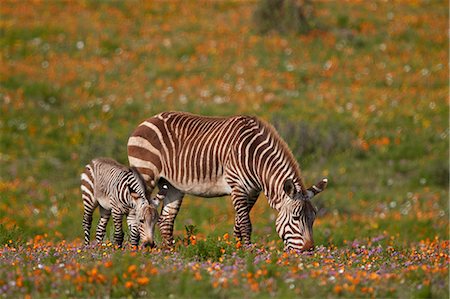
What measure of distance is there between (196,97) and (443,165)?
9.16m

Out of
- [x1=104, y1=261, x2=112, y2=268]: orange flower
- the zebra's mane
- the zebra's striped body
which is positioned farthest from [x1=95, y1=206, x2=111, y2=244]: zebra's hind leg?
[x1=104, y1=261, x2=112, y2=268]: orange flower

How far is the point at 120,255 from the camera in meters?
10.2

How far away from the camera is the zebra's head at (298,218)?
1119 centimetres

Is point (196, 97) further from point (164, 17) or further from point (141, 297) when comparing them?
point (141, 297)

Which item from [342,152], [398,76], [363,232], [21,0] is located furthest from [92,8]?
[363,232]

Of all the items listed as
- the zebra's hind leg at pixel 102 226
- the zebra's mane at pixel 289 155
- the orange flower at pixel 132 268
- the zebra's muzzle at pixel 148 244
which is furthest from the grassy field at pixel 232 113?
the zebra's mane at pixel 289 155

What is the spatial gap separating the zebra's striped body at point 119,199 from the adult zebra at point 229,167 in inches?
19.7

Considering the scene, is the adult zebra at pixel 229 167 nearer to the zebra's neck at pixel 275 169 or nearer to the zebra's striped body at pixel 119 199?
the zebra's neck at pixel 275 169

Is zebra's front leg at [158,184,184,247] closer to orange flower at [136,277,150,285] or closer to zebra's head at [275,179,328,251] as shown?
zebra's head at [275,179,328,251]

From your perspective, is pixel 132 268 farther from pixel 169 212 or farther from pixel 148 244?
pixel 169 212

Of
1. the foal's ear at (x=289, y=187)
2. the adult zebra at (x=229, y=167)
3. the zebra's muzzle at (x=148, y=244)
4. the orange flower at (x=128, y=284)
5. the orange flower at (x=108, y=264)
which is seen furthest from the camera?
the adult zebra at (x=229, y=167)

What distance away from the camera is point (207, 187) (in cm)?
1248

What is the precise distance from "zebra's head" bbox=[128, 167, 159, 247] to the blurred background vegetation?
533cm

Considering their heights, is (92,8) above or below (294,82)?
above
